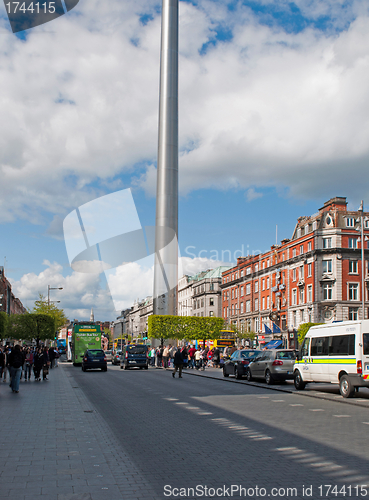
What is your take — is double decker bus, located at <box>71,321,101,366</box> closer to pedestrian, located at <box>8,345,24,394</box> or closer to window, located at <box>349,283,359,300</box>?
pedestrian, located at <box>8,345,24,394</box>

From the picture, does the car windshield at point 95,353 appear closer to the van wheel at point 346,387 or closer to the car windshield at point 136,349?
the car windshield at point 136,349

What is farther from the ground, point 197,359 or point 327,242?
point 327,242

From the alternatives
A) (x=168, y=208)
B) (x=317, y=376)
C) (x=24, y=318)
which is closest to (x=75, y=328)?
(x=24, y=318)

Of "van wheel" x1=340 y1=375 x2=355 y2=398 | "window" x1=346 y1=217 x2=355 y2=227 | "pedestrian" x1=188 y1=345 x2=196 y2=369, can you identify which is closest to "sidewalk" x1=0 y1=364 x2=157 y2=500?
"van wheel" x1=340 y1=375 x2=355 y2=398

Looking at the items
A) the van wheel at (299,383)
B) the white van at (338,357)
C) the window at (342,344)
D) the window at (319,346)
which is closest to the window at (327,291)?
the white van at (338,357)

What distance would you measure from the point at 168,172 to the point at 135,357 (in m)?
26.7

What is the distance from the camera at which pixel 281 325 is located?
7769cm

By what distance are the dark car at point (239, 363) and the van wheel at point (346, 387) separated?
31.6 feet

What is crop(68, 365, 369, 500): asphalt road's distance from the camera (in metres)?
6.41

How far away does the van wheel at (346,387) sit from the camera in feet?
55.6

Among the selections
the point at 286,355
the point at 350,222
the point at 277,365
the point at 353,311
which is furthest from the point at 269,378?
the point at 350,222

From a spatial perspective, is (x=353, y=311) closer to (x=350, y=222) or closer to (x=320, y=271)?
(x=320, y=271)

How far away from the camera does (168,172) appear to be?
6103 centimetres

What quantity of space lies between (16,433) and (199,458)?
4012 mm
